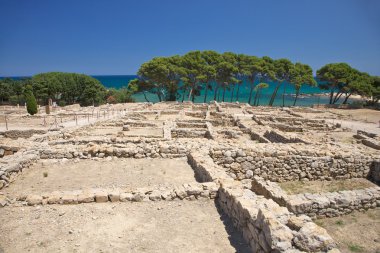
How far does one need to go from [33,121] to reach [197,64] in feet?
99.4

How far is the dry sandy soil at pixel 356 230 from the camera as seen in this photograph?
6.97 m

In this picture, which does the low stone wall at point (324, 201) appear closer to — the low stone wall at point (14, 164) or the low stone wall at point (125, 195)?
the low stone wall at point (125, 195)

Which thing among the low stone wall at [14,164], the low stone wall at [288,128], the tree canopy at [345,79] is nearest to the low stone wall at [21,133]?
the low stone wall at [14,164]

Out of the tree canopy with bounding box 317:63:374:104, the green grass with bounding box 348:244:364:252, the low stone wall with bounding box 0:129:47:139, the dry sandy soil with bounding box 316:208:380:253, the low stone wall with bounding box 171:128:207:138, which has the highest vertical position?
the tree canopy with bounding box 317:63:374:104

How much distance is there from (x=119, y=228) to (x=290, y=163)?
814 cm

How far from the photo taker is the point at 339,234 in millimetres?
7457

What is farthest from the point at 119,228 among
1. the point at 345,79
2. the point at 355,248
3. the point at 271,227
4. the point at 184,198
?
the point at 345,79

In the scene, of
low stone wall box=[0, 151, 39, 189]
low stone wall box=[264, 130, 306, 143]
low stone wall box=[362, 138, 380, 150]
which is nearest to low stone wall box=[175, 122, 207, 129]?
low stone wall box=[264, 130, 306, 143]

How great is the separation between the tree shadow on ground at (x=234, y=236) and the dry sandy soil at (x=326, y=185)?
4957 mm

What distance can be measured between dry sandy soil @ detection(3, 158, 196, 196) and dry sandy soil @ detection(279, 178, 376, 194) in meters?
4.32

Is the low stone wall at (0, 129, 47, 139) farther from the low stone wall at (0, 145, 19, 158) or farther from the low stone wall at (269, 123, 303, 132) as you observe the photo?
the low stone wall at (269, 123, 303, 132)

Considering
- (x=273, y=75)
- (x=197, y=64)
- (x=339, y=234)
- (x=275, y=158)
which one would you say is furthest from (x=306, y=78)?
(x=339, y=234)

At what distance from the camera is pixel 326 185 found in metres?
11.3

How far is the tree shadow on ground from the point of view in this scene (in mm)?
5664
